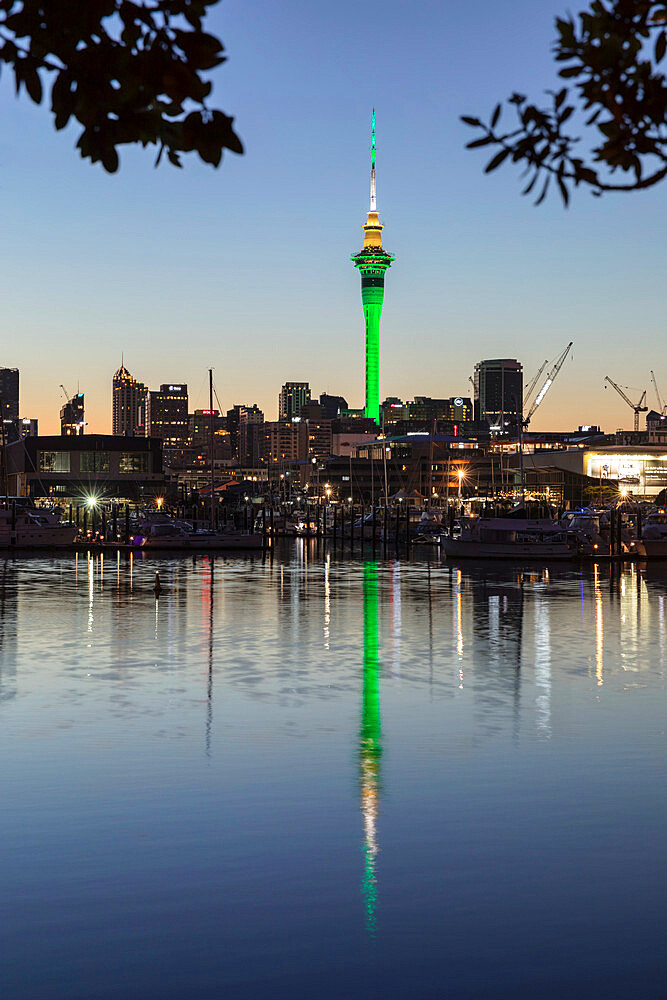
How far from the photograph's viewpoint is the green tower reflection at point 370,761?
18.4 m

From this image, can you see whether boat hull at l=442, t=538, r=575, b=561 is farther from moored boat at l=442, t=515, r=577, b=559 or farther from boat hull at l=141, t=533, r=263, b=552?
boat hull at l=141, t=533, r=263, b=552

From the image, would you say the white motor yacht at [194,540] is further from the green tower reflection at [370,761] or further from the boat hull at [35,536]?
the green tower reflection at [370,761]

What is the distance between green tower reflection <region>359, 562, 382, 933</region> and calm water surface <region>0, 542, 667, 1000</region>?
0.26 feet

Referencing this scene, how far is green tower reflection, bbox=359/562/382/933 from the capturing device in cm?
1842

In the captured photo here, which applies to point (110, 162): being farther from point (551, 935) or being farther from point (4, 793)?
point (4, 793)

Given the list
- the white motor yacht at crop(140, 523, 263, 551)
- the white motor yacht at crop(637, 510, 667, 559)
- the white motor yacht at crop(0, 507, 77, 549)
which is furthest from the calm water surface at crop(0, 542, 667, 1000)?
the white motor yacht at crop(0, 507, 77, 549)

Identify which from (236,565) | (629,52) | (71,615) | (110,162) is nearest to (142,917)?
(110,162)

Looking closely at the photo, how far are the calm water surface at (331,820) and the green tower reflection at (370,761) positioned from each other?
0.08 metres

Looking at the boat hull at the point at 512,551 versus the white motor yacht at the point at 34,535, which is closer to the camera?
the boat hull at the point at 512,551

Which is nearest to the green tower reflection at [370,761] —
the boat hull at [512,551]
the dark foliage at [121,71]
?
the dark foliage at [121,71]

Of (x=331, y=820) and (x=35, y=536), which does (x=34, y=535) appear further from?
(x=331, y=820)

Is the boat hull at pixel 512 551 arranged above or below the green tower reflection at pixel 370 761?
above

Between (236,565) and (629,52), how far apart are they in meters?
104

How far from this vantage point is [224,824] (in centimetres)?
2175
